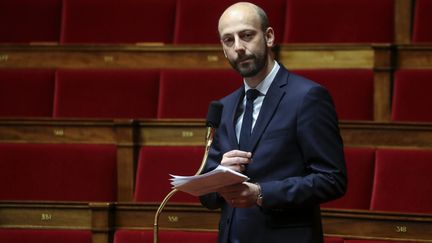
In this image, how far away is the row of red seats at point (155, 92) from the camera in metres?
A: 0.75

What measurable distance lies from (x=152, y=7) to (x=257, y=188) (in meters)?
0.50

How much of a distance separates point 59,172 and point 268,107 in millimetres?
326

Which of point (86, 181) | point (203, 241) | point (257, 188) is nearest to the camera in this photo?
point (257, 188)

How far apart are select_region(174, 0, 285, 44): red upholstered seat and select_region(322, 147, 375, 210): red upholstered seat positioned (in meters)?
0.23

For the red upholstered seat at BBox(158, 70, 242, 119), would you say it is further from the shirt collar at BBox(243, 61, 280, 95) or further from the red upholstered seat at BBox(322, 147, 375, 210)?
the shirt collar at BBox(243, 61, 280, 95)

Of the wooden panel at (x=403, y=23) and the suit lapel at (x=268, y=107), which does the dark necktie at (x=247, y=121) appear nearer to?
the suit lapel at (x=268, y=107)

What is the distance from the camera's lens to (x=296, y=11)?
2.78ft

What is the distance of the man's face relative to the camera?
44 centimetres

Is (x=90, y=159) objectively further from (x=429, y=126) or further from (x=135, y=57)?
(x=429, y=126)

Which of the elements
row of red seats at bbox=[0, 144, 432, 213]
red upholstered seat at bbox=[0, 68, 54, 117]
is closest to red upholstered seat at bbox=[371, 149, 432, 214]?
row of red seats at bbox=[0, 144, 432, 213]

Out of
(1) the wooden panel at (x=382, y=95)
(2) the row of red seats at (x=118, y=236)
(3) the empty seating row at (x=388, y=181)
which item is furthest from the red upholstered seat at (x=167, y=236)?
(1) the wooden panel at (x=382, y=95)

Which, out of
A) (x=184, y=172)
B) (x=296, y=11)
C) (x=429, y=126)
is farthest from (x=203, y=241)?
(x=296, y=11)

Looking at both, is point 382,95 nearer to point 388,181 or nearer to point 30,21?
point 388,181

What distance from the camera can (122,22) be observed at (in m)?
0.88
